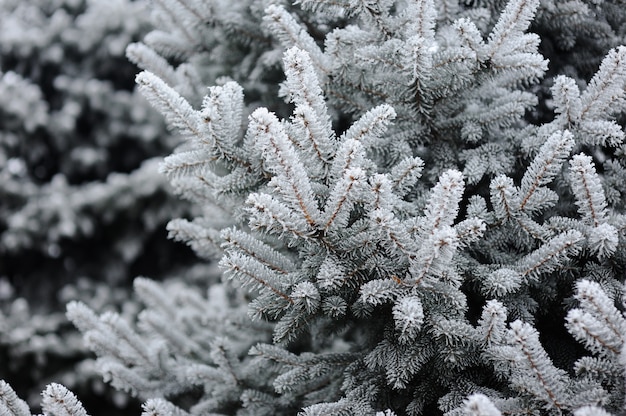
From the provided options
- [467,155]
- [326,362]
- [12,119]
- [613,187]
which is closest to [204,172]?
[326,362]

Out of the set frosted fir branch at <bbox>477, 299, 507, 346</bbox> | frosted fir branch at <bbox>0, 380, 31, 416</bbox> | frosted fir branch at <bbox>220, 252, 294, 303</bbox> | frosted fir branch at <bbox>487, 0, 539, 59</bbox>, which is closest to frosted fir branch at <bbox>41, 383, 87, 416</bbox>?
frosted fir branch at <bbox>0, 380, 31, 416</bbox>

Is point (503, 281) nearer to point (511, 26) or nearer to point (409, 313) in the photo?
point (409, 313)

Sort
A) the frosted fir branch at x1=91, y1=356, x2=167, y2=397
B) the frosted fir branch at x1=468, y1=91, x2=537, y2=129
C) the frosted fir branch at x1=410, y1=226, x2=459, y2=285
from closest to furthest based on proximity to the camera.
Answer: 1. the frosted fir branch at x1=410, y1=226, x2=459, y2=285
2. the frosted fir branch at x1=468, y1=91, x2=537, y2=129
3. the frosted fir branch at x1=91, y1=356, x2=167, y2=397

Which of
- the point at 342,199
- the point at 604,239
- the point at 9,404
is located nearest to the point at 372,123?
the point at 342,199

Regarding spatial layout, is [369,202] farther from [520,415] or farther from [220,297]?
[220,297]

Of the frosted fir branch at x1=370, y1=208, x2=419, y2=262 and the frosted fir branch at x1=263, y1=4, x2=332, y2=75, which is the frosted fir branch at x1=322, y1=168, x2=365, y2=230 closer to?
the frosted fir branch at x1=370, y1=208, x2=419, y2=262

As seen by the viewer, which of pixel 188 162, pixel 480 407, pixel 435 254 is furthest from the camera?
pixel 188 162

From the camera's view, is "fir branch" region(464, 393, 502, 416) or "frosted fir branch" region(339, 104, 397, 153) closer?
"fir branch" region(464, 393, 502, 416)
